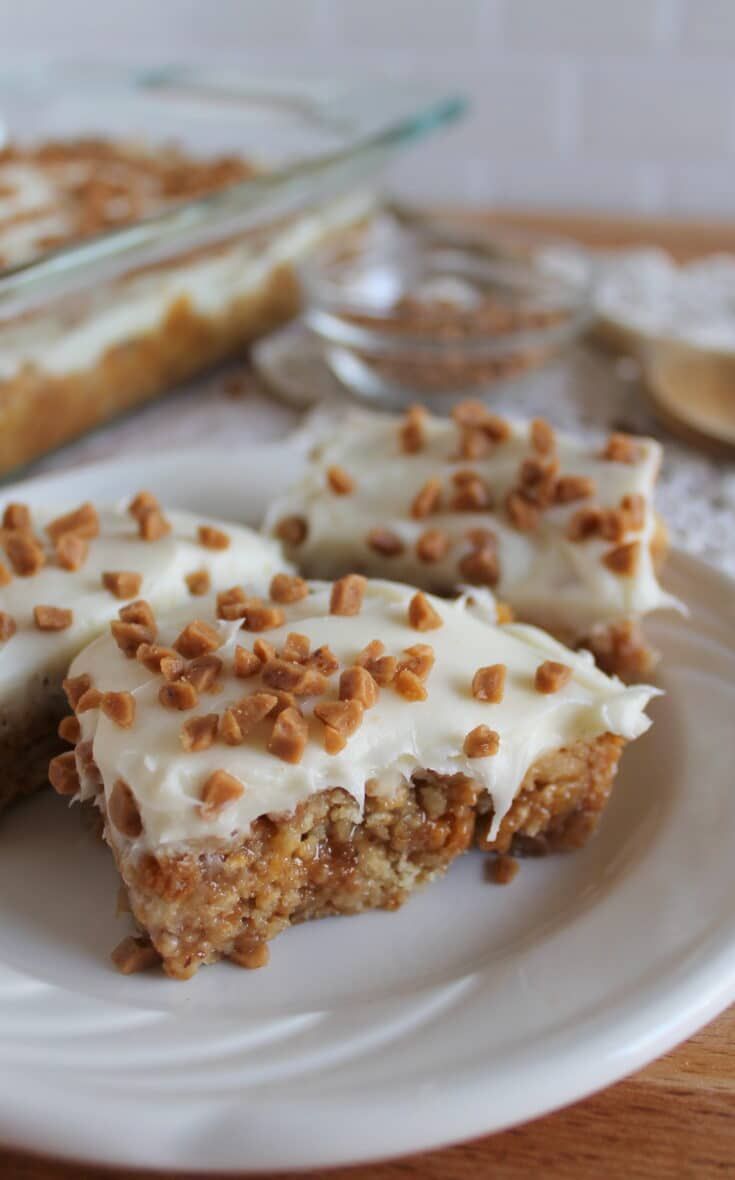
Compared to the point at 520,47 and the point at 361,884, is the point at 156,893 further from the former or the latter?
the point at 520,47

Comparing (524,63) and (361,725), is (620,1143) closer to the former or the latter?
(361,725)

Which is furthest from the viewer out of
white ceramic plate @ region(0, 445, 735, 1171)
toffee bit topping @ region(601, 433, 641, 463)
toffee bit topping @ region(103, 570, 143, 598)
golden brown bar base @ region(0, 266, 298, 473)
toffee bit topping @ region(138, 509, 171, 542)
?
golden brown bar base @ region(0, 266, 298, 473)

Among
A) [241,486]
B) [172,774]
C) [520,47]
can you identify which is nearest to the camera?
[172,774]

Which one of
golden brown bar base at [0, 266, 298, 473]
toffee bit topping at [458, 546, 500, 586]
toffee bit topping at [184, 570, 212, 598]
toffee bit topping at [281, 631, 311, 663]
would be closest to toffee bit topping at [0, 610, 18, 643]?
toffee bit topping at [184, 570, 212, 598]

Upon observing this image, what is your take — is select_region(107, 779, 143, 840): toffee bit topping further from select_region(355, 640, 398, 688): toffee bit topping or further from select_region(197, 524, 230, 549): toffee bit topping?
select_region(197, 524, 230, 549): toffee bit topping

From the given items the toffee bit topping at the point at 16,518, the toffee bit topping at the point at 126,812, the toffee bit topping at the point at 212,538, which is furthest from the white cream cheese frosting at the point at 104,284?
the toffee bit topping at the point at 126,812

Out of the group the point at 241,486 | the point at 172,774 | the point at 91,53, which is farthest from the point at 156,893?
the point at 91,53

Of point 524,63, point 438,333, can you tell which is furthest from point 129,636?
point 524,63
